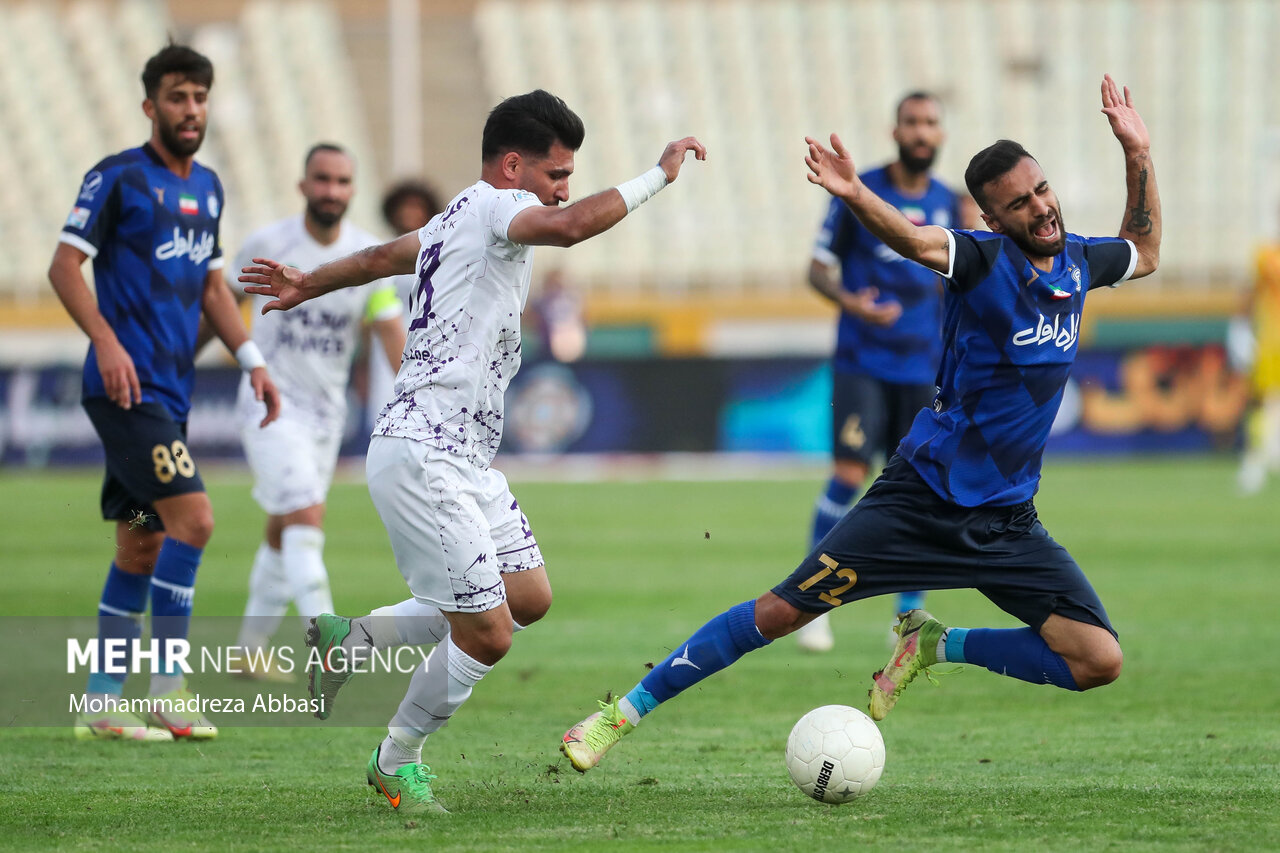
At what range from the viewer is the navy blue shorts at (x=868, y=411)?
824cm

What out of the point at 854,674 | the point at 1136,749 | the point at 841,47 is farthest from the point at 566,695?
the point at 841,47

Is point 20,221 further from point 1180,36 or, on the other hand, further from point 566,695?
point 566,695

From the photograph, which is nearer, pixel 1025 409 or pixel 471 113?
pixel 1025 409

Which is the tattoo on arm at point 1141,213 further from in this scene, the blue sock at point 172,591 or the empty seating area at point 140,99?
the empty seating area at point 140,99

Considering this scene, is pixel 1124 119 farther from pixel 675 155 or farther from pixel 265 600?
pixel 265 600

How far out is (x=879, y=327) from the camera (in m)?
8.27

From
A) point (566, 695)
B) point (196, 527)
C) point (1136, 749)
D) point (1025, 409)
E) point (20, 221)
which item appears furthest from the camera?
point (20, 221)

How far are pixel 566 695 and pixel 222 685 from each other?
158 centimetres

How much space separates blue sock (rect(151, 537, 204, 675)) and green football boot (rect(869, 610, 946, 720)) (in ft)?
8.74

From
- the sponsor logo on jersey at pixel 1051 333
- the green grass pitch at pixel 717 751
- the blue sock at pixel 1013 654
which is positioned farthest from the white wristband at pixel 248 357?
the sponsor logo on jersey at pixel 1051 333

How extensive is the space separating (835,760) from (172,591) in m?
2.84

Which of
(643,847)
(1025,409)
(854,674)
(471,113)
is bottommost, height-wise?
(854,674)

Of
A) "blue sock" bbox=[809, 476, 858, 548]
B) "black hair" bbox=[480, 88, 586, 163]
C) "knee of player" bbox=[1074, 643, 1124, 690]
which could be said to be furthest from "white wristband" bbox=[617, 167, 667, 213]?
"blue sock" bbox=[809, 476, 858, 548]

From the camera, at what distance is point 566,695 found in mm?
6945
